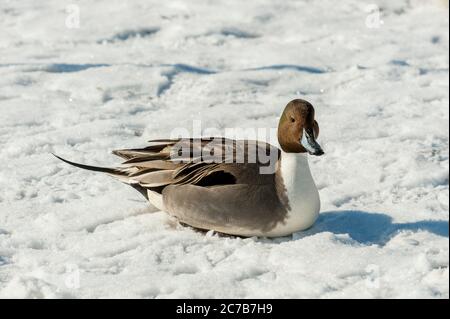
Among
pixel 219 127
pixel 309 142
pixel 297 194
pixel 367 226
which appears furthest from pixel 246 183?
pixel 219 127

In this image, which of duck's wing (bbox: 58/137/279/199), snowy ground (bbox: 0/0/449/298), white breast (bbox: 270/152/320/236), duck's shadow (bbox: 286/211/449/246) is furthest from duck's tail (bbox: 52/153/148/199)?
duck's shadow (bbox: 286/211/449/246)

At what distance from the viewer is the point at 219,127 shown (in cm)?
648

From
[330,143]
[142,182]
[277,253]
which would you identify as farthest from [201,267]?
[330,143]

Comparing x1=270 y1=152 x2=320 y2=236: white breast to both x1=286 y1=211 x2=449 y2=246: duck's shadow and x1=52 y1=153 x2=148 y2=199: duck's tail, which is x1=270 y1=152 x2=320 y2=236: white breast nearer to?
x1=286 y1=211 x2=449 y2=246: duck's shadow

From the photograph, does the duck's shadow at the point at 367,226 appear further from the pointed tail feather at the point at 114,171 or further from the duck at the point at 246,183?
the pointed tail feather at the point at 114,171

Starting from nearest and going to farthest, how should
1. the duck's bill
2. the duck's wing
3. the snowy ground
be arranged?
the snowy ground, the duck's bill, the duck's wing

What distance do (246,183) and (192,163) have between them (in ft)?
1.23

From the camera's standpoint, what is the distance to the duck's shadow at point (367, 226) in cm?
460

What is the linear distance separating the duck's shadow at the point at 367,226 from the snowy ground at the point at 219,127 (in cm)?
1

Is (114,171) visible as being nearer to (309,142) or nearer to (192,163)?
(192,163)

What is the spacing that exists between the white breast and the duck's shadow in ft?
0.38

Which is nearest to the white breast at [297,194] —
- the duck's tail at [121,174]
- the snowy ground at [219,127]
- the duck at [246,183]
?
the duck at [246,183]

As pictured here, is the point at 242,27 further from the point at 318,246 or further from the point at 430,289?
the point at 430,289

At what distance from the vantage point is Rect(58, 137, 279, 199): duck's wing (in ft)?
Answer: 14.9
